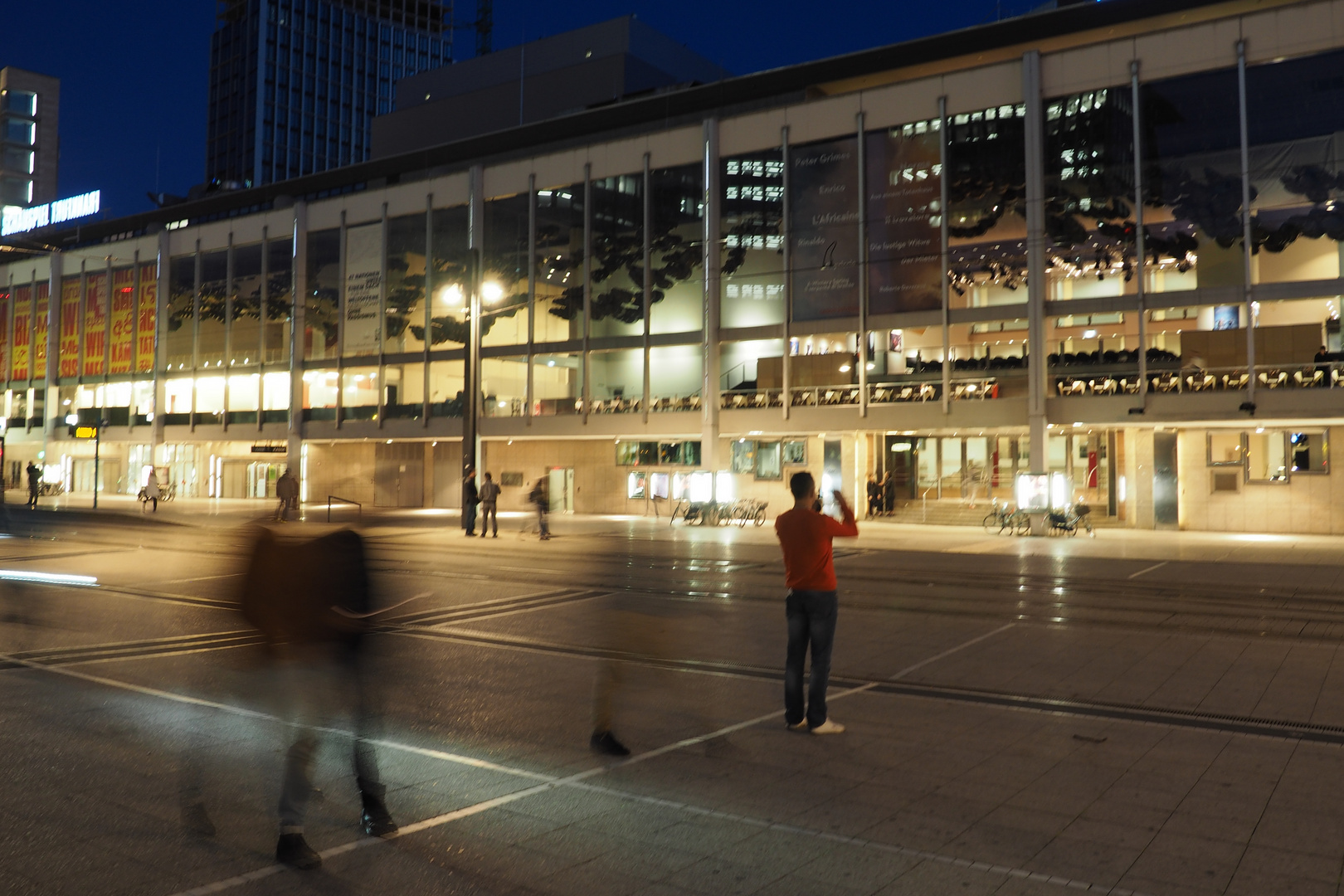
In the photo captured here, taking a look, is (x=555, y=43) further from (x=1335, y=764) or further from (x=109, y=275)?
(x=1335, y=764)

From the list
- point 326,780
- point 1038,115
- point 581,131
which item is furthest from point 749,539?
point 581,131

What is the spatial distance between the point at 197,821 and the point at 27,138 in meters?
96.8

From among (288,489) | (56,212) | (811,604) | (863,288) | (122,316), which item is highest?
(56,212)

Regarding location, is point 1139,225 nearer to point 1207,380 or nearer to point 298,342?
point 1207,380

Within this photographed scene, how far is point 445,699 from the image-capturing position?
313 inches

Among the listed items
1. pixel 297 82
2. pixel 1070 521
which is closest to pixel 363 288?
pixel 1070 521

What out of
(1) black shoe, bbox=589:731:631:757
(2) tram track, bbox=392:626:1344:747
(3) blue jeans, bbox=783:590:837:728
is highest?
(3) blue jeans, bbox=783:590:837:728

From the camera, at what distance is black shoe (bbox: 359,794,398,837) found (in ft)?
16.1

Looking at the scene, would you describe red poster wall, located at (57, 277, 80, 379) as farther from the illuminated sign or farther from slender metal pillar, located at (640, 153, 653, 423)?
slender metal pillar, located at (640, 153, 653, 423)

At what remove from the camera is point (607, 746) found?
6.30 m

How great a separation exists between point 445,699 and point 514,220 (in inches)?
1379

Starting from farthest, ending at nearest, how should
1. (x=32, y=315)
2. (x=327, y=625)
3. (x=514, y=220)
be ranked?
(x=32, y=315)
(x=514, y=220)
(x=327, y=625)

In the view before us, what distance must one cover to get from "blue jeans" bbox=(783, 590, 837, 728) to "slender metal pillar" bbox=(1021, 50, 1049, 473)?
995 inches

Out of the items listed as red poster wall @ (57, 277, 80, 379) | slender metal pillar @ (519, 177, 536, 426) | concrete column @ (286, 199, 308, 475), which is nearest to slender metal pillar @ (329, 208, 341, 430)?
concrete column @ (286, 199, 308, 475)
